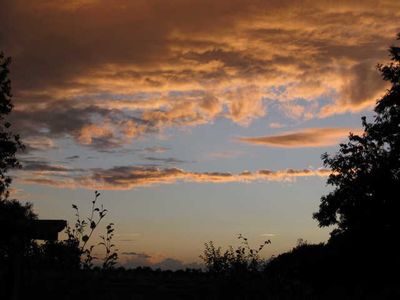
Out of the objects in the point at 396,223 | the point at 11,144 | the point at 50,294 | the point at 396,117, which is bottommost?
the point at 50,294

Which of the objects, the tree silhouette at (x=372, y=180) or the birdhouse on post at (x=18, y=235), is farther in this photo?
the tree silhouette at (x=372, y=180)

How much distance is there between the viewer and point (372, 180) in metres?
40.9

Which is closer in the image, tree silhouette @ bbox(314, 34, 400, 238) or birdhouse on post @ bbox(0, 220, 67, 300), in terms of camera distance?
birdhouse on post @ bbox(0, 220, 67, 300)

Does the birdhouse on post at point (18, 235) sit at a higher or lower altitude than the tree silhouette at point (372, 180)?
lower

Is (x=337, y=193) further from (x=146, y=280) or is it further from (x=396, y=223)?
(x=146, y=280)

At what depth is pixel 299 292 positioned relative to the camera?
13906 millimetres

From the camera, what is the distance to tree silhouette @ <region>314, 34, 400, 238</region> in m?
39.7

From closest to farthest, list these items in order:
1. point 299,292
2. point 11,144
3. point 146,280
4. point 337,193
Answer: point 299,292, point 146,280, point 11,144, point 337,193

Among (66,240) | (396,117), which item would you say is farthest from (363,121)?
(66,240)

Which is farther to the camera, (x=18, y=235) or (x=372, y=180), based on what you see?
(x=372, y=180)

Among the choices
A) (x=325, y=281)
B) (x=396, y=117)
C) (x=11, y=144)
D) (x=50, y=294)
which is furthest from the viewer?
(x=396, y=117)

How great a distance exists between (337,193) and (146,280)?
3058 centimetres

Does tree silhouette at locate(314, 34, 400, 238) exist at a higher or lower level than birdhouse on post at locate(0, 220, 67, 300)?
higher

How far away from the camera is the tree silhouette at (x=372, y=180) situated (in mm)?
39719
